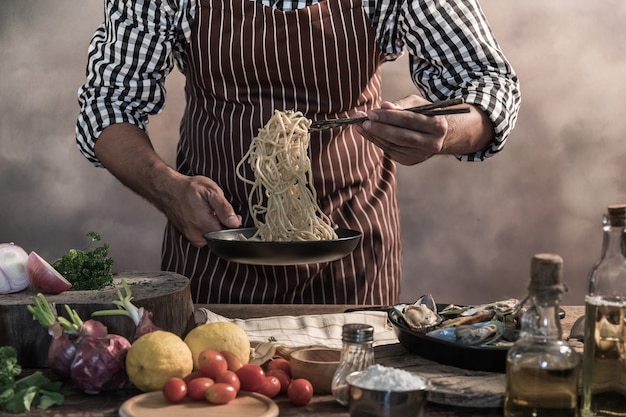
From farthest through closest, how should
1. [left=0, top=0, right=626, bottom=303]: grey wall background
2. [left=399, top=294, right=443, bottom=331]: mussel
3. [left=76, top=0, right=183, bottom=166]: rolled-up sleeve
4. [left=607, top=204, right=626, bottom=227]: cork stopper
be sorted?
[left=0, top=0, right=626, bottom=303]: grey wall background
[left=76, top=0, right=183, bottom=166]: rolled-up sleeve
[left=399, top=294, right=443, bottom=331]: mussel
[left=607, top=204, right=626, bottom=227]: cork stopper

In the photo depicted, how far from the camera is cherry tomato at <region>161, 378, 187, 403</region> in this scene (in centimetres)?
194

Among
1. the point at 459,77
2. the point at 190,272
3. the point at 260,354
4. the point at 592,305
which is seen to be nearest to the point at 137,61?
the point at 190,272

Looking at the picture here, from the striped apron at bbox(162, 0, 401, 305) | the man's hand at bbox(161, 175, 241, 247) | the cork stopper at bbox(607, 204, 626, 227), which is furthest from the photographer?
the striped apron at bbox(162, 0, 401, 305)

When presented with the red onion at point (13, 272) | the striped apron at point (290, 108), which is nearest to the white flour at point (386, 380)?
the red onion at point (13, 272)

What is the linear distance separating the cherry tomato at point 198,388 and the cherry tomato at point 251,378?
0.11 m

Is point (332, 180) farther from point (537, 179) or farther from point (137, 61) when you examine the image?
point (537, 179)

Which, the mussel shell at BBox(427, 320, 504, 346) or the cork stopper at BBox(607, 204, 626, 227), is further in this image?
the mussel shell at BBox(427, 320, 504, 346)

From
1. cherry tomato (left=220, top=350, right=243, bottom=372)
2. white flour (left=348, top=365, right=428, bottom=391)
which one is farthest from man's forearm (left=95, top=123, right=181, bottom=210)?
white flour (left=348, top=365, right=428, bottom=391)

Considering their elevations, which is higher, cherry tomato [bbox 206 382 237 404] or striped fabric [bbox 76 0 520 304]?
striped fabric [bbox 76 0 520 304]

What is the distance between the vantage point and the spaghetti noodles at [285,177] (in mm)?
2816

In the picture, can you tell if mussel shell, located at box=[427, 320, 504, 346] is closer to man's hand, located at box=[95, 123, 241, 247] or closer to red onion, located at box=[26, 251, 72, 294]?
man's hand, located at box=[95, 123, 241, 247]

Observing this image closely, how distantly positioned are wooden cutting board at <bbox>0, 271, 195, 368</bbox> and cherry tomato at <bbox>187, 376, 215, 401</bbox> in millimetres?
425

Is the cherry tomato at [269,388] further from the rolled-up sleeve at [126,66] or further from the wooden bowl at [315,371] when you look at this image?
the rolled-up sleeve at [126,66]

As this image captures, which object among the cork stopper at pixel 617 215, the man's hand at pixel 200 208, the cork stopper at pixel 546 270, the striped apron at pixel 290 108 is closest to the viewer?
the cork stopper at pixel 546 270
